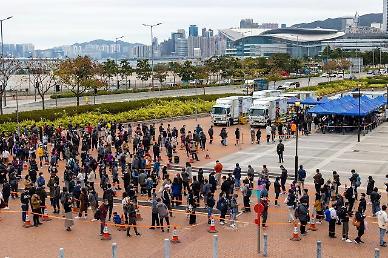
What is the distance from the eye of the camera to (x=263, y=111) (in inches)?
1833

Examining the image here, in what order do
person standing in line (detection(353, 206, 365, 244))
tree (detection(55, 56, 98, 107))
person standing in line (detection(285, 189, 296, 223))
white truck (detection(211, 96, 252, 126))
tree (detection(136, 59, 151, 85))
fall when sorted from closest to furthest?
person standing in line (detection(353, 206, 365, 244)), person standing in line (detection(285, 189, 296, 223)), white truck (detection(211, 96, 252, 126)), tree (detection(55, 56, 98, 107)), tree (detection(136, 59, 151, 85))

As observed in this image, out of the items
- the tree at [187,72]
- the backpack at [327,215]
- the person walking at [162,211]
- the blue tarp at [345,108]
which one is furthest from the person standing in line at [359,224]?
the tree at [187,72]

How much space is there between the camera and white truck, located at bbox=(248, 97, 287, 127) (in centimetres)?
4656

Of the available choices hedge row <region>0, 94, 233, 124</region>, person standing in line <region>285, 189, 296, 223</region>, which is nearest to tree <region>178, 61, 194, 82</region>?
hedge row <region>0, 94, 233, 124</region>

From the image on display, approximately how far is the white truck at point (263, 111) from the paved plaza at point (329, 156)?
5.13m

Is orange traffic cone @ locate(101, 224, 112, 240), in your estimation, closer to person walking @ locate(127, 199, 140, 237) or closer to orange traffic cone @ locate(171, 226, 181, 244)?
person walking @ locate(127, 199, 140, 237)

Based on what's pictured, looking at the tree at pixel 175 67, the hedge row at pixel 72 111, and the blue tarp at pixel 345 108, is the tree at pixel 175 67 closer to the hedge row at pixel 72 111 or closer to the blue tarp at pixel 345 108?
the hedge row at pixel 72 111

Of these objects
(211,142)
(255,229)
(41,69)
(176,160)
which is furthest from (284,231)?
(41,69)

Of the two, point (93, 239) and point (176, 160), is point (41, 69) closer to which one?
point (176, 160)

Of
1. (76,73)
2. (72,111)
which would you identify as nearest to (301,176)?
(72,111)

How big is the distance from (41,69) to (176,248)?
61.9 metres

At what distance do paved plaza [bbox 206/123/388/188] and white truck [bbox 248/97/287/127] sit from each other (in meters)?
5.13

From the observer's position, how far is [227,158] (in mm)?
34031

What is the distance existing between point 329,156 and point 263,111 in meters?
13.0
